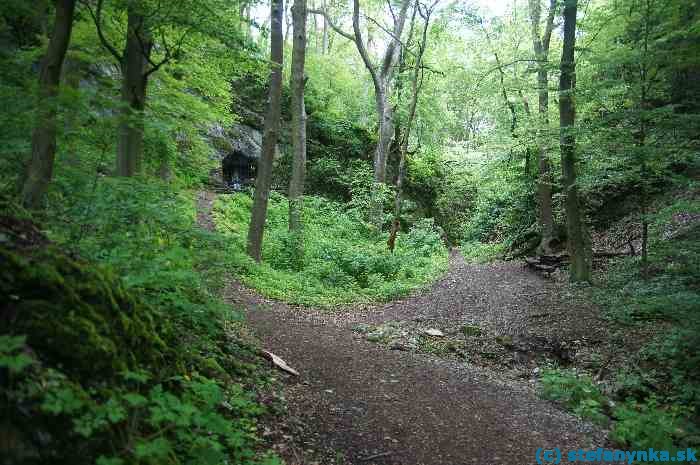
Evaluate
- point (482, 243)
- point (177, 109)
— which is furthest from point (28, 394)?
point (482, 243)

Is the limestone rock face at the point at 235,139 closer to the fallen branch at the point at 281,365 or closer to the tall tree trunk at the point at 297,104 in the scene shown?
the tall tree trunk at the point at 297,104

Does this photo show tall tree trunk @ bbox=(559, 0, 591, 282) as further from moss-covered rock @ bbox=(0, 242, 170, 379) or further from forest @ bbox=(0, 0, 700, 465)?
moss-covered rock @ bbox=(0, 242, 170, 379)

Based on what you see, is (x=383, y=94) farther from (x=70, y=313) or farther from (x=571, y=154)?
(x=70, y=313)

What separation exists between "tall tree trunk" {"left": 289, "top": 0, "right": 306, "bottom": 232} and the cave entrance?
514cm

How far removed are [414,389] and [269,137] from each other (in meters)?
7.38

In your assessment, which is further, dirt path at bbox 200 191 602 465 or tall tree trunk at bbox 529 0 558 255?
tall tree trunk at bbox 529 0 558 255

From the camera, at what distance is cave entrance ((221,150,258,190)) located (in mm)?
18766

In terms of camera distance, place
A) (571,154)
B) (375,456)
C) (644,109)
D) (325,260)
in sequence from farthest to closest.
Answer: (325,260) < (571,154) < (644,109) < (375,456)

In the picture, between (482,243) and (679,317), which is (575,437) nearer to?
(679,317)

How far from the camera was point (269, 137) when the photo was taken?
11.1 metres

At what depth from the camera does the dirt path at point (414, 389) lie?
435 cm

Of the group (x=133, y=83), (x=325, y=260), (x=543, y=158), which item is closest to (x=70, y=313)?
(x=133, y=83)

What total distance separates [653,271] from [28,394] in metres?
11.4

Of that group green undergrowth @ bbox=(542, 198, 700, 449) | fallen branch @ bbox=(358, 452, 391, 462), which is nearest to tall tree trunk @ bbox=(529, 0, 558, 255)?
green undergrowth @ bbox=(542, 198, 700, 449)
